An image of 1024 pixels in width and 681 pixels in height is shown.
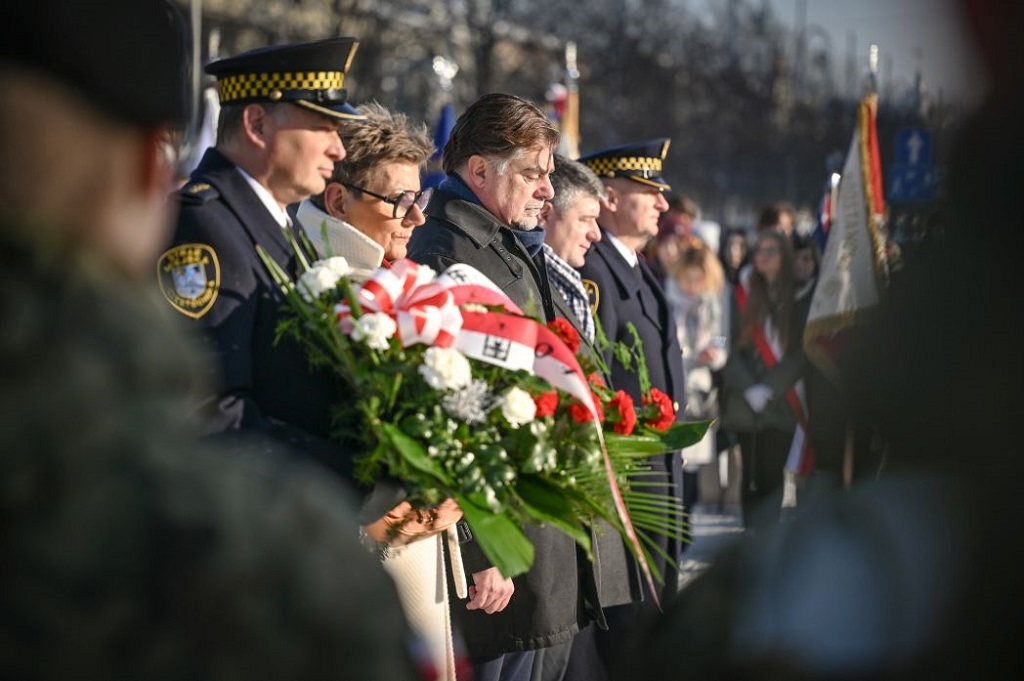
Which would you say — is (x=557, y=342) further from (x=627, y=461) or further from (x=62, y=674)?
(x=62, y=674)

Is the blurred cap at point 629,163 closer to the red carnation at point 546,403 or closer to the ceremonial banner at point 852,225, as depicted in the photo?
the ceremonial banner at point 852,225

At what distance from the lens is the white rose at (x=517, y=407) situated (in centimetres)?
316

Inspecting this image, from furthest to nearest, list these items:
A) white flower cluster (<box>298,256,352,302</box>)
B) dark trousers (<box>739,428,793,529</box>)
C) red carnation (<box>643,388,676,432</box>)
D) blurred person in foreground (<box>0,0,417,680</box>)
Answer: dark trousers (<box>739,428,793,529</box>) < red carnation (<box>643,388,676,432</box>) < white flower cluster (<box>298,256,352,302</box>) < blurred person in foreground (<box>0,0,417,680</box>)

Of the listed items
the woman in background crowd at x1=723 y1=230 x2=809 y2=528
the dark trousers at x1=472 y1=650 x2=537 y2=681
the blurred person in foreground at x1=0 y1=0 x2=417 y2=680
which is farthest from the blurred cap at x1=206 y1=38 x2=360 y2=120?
the woman in background crowd at x1=723 y1=230 x2=809 y2=528

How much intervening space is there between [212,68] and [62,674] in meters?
2.69

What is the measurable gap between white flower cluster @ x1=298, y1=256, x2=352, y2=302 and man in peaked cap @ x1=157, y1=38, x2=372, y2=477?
0.33 ft

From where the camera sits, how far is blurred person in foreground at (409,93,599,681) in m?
4.18

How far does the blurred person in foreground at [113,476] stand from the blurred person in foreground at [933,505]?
0.39 meters

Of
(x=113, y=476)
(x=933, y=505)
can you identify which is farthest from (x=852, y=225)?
(x=113, y=476)

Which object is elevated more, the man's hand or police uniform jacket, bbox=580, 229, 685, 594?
police uniform jacket, bbox=580, 229, 685, 594

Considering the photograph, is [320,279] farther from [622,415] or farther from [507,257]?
[507,257]

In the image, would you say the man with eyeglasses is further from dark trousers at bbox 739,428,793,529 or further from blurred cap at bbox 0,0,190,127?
dark trousers at bbox 739,428,793,529

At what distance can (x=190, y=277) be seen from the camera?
322cm

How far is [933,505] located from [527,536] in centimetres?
280
